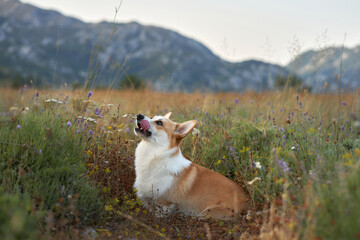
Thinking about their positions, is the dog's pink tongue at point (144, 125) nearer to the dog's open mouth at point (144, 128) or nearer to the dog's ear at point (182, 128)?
the dog's open mouth at point (144, 128)

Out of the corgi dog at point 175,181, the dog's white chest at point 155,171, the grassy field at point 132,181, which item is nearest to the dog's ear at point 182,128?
the corgi dog at point 175,181

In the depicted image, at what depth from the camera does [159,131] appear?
142 inches

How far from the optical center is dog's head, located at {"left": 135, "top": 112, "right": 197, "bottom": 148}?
3.54 m

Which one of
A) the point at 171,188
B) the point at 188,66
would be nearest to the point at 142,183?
the point at 171,188

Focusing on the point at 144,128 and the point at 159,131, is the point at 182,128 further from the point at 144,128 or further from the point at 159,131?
the point at 144,128

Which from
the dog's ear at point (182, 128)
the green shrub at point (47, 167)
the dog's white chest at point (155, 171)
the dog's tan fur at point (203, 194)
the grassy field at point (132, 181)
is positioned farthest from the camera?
the dog's ear at point (182, 128)

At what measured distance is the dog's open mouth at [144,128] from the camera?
11.5 ft

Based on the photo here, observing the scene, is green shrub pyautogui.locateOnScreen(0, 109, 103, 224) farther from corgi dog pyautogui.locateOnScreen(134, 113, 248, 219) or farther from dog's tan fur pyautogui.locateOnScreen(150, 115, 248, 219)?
dog's tan fur pyautogui.locateOnScreen(150, 115, 248, 219)

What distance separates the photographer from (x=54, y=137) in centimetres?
313

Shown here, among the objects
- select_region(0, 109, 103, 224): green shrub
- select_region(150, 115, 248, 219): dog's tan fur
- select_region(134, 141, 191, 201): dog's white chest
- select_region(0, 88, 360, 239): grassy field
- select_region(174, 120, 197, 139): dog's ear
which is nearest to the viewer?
select_region(0, 88, 360, 239): grassy field

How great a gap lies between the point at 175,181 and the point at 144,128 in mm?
703

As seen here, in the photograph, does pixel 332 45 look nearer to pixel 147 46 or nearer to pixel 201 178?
pixel 201 178

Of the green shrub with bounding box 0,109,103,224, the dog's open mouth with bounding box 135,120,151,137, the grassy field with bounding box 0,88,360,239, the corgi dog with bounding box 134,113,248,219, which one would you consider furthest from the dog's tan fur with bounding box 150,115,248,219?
the green shrub with bounding box 0,109,103,224

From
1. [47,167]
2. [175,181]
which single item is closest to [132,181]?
[175,181]
